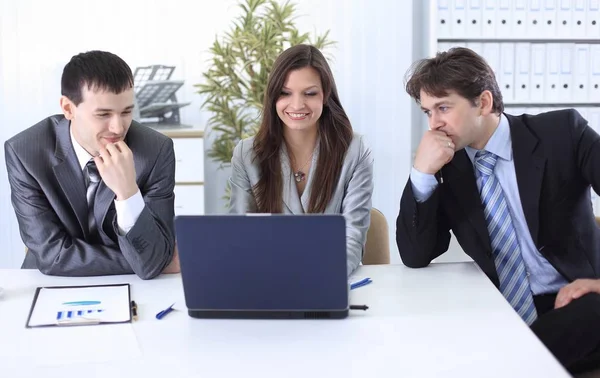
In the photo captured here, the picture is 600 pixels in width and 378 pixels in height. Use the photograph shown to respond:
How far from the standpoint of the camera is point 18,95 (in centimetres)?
448

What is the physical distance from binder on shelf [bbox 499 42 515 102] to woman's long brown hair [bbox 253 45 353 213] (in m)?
1.73

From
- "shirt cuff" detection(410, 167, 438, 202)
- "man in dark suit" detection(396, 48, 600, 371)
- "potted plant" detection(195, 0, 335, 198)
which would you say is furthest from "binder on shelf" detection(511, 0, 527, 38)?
"shirt cuff" detection(410, 167, 438, 202)

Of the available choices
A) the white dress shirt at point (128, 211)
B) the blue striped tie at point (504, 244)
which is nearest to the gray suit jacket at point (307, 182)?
the blue striped tie at point (504, 244)

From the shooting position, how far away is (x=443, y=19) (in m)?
3.98

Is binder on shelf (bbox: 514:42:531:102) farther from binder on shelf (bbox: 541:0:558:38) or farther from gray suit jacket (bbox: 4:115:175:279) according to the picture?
gray suit jacket (bbox: 4:115:175:279)

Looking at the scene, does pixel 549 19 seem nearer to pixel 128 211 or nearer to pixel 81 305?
pixel 128 211

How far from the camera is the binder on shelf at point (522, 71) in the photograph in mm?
4016

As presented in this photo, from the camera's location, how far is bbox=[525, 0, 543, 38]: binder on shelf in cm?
398

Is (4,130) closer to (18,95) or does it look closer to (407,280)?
(18,95)

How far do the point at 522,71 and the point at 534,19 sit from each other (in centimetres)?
26

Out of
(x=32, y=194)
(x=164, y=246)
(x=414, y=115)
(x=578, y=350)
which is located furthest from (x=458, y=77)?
(x=414, y=115)

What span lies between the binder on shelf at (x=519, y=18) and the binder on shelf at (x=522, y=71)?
0.06m

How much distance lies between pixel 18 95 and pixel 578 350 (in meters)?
3.55

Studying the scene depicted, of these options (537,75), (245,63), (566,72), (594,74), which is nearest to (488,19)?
(537,75)
